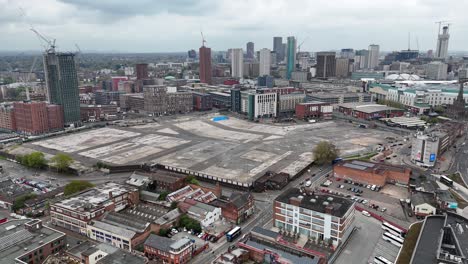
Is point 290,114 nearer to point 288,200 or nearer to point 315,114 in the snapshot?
point 315,114

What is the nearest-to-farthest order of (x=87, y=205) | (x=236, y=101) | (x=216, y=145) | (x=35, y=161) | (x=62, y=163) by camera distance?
(x=87, y=205) < (x=62, y=163) < (x=35, y=161) < (x=216, y=145) < (x=236, y=101)

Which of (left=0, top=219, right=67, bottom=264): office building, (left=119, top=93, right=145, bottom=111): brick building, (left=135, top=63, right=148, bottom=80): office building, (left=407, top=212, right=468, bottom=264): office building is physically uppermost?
(left=135, top=63, right=148, bottom=80): office building

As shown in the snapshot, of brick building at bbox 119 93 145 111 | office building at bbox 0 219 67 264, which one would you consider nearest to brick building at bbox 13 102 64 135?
brick building at bbox 119 93 145 111

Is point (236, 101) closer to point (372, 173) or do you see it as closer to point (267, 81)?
point (267, 81)

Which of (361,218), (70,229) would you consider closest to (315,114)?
(361,218)

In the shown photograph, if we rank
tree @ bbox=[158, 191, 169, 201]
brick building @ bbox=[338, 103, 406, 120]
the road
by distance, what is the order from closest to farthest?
1. the road
2. tree @ bbox=[158, 191, 169, 201]
3. brick building @ bbox=[338, 103, 406, 120]

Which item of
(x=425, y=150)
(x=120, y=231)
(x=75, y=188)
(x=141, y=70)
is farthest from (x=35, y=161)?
(x=141, y=70)

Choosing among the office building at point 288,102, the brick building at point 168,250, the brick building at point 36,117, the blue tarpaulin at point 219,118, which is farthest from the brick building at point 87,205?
the office building at point 288,102

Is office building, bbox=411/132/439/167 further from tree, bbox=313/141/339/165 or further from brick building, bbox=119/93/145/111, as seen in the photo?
brick building, bbox=119/93/145/111
